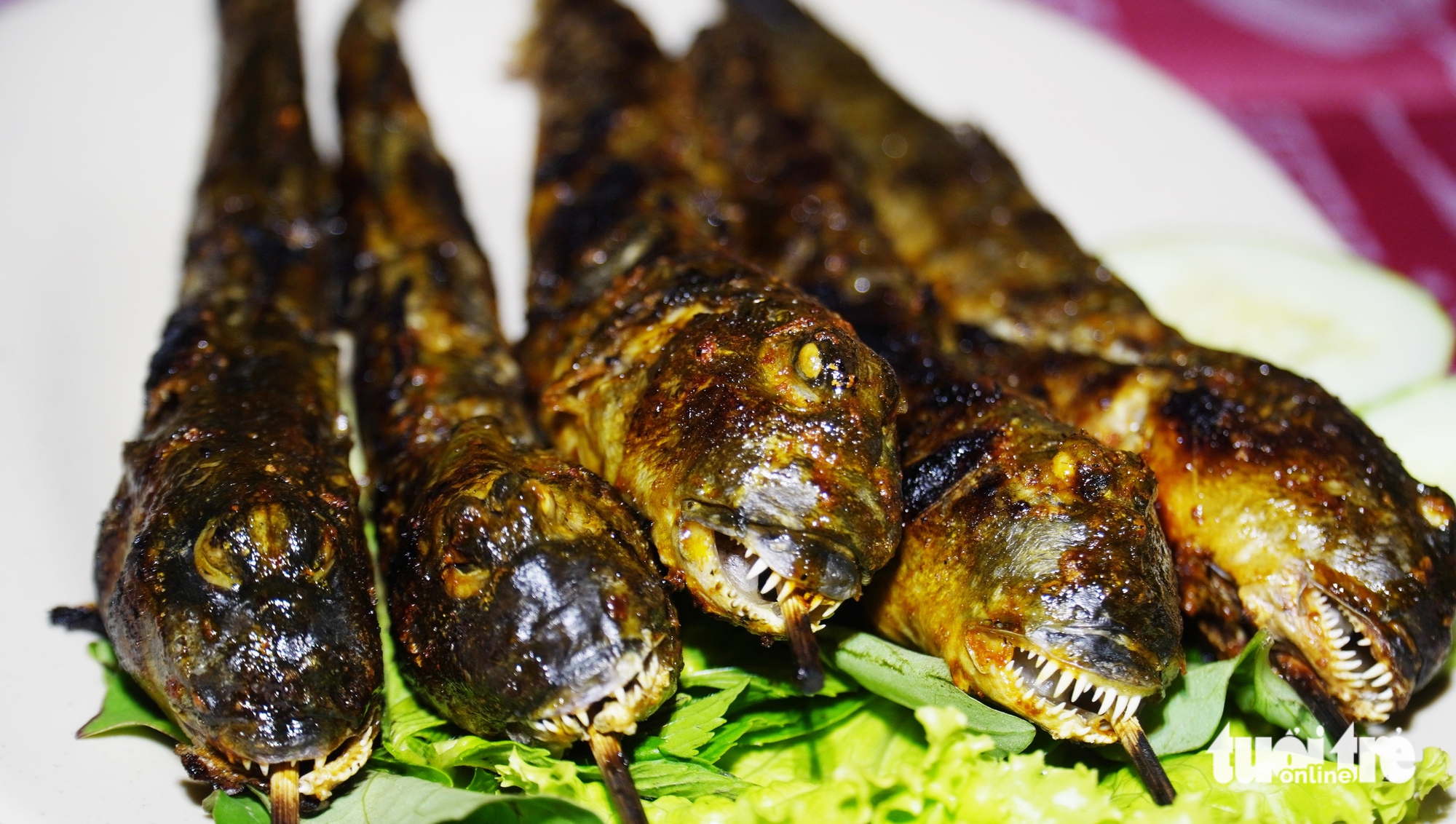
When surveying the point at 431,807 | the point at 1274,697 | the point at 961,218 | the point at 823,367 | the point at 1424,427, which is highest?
the point at 823,367

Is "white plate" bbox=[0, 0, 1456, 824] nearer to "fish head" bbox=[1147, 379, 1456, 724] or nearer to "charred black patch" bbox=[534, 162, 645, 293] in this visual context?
"fish head" bbox=[1147, 379, 1456, 724]

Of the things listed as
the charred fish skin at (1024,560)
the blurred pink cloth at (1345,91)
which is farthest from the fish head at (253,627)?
the blurred pink cloth at (1345,91)

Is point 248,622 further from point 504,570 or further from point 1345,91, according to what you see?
point 1345,91

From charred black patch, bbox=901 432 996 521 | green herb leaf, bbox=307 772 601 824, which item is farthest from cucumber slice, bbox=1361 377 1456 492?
green herb leaf, bbox=307 772 601 824

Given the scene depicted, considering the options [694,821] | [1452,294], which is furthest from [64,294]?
[1452,294]

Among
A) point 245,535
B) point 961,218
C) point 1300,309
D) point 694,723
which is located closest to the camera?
point 245,535

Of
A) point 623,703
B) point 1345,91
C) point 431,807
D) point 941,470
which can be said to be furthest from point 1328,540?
point 1345,91
